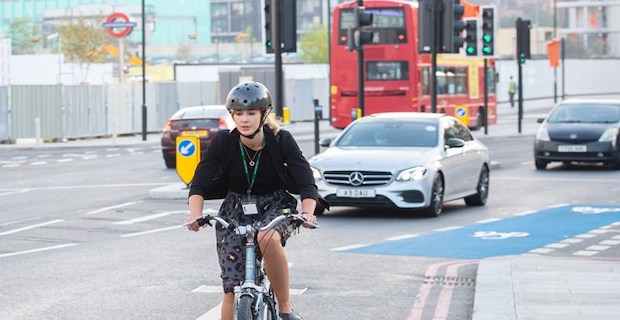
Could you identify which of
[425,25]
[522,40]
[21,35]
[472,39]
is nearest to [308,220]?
[425,25]

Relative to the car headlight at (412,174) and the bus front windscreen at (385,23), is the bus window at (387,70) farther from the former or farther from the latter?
the car headlight at (412,174)

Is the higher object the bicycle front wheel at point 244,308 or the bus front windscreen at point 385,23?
the bus front windscreen at point 385,23

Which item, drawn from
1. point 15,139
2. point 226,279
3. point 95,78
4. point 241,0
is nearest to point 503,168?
point 15,139

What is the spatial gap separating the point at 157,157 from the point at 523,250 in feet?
74.9

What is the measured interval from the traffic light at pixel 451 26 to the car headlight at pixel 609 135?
12.8 ft

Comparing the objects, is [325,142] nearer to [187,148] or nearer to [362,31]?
[187,148]

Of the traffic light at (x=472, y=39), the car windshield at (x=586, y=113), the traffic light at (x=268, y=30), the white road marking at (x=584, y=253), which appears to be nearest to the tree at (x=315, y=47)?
the traffic light at (x=472, y=39)

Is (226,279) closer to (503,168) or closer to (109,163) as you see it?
(503,168)

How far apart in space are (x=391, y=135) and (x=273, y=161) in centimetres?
1296

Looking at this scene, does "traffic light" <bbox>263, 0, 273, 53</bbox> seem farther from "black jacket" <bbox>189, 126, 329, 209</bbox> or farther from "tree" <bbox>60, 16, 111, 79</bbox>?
"tree" <bbox>60, 16, 111, 79</bbox>

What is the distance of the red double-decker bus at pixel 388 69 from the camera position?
137 ft

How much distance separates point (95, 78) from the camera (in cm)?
7331

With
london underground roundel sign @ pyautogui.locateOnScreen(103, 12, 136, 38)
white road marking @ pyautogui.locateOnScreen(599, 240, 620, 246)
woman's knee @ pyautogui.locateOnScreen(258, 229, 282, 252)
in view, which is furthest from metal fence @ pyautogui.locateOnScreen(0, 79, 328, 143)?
woman's knee @ pyautogui.locateOnScreen(258, 229, 282, 252)

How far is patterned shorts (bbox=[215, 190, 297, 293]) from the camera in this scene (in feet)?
24.3
